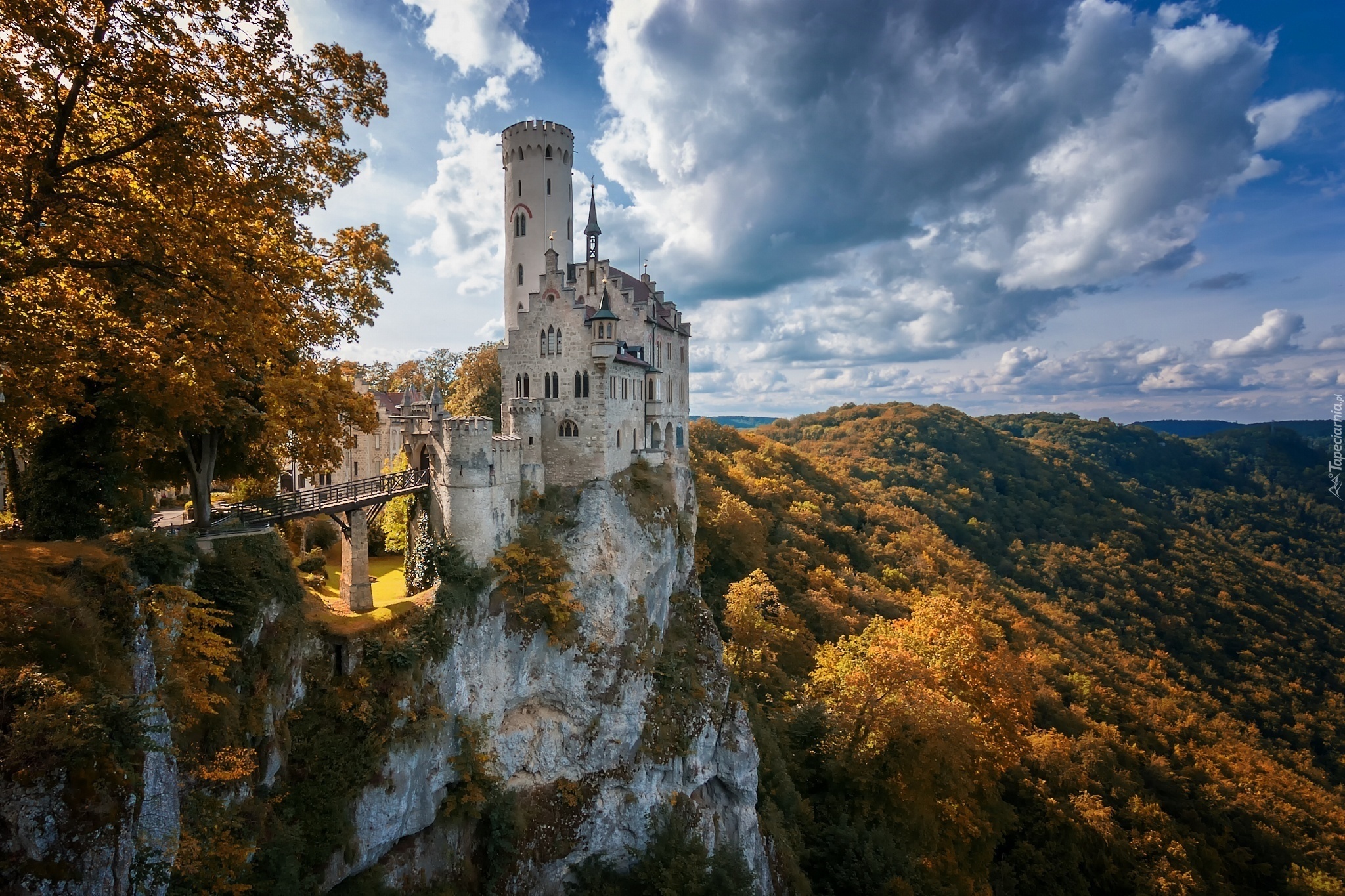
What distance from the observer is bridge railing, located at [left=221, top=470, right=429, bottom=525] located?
22.5 m

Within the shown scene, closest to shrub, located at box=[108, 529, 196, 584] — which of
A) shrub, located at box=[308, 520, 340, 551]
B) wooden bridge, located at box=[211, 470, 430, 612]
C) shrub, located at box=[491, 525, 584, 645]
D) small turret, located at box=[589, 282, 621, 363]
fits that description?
wooden bridge, located at box=[211, 470, 430, 612]

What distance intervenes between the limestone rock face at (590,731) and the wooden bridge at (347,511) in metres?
4.82

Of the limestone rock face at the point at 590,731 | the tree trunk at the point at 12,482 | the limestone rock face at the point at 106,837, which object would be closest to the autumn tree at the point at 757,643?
the limestone rock face at the point at 590,731

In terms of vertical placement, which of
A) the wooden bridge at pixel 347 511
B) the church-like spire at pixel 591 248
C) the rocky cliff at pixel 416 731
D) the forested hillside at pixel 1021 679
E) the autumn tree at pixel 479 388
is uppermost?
the church-like spire at pixel 591 248

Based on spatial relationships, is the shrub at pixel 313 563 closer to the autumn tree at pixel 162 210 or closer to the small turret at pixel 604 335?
the autumn tree at pixel 162 210

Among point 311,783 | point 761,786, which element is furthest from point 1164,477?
point 311,783

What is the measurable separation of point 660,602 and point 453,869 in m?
17.1

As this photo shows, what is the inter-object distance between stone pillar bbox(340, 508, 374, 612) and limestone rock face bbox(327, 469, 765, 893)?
4200 mm

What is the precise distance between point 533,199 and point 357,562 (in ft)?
77.7

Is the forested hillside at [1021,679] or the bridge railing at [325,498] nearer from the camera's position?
the bridge railing at [325,498]

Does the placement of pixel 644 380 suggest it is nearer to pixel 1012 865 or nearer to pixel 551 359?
pixel 551 359

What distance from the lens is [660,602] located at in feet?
127

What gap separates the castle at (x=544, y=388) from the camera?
29562 millimetres

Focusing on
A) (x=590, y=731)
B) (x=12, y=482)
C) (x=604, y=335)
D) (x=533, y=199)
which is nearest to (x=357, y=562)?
(x=12, y=482)
